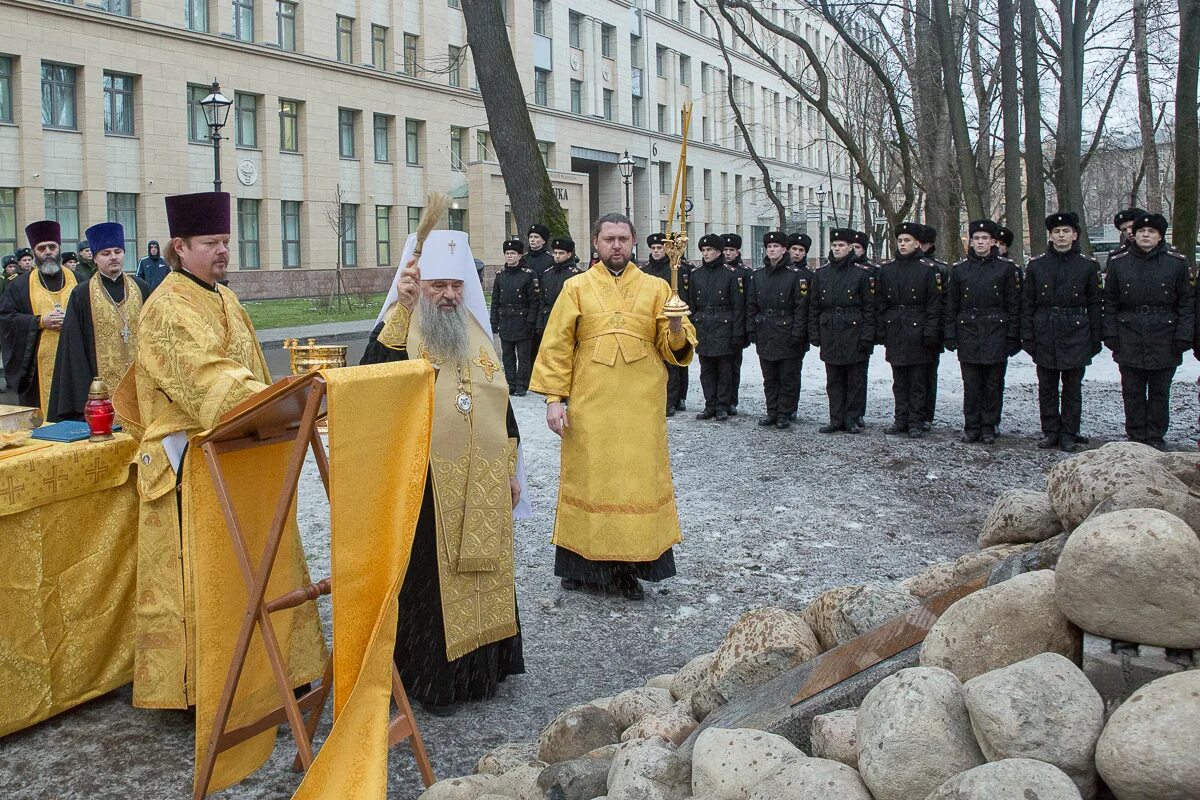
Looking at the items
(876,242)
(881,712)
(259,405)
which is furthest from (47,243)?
(876,242)

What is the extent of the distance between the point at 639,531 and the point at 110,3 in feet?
108

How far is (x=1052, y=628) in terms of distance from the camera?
291 cm

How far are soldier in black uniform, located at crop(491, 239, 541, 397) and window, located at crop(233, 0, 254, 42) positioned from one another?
86.1 ft

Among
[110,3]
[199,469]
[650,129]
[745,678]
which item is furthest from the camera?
[650,129]

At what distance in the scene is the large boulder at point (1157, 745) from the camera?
222 centimetres

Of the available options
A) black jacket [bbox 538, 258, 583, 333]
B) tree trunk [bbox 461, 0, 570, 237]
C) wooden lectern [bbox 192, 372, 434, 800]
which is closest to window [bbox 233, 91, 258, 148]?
tree trunk [bbox 461, 0, 570, 237]

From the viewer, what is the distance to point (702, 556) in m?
6.80

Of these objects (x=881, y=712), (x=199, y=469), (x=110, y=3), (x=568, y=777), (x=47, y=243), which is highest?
(x=110, y=3)

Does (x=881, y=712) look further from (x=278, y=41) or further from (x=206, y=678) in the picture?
(x=278, y=41)

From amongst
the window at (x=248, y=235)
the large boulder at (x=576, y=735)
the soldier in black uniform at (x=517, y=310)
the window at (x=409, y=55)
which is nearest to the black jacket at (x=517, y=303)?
the soldier in black uniform at (x=517, y=310)

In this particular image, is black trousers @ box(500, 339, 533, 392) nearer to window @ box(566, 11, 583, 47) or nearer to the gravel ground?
the gravel ground

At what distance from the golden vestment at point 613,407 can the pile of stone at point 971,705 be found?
182cm

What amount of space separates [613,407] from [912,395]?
19.1ft

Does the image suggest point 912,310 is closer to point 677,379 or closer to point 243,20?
point 677,379
